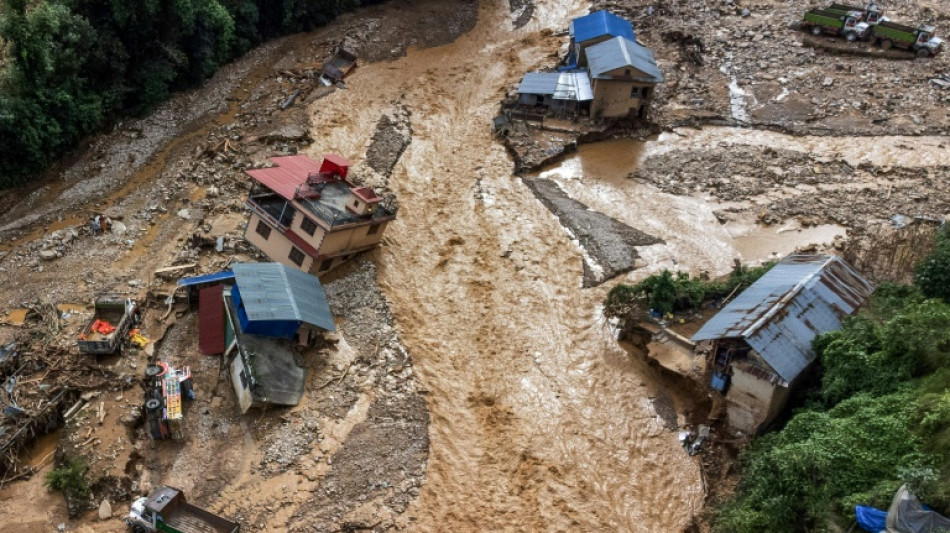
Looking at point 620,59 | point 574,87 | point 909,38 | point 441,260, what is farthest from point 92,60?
point 909,38

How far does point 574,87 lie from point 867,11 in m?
20.8

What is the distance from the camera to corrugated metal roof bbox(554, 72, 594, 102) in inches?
1494

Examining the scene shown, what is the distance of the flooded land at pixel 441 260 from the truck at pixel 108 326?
0.56 metres

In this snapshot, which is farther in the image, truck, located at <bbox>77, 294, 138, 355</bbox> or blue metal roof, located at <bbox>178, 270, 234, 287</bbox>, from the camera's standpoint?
blue metal roof, located at <bbox>178, 270, 234, 287</bbox>

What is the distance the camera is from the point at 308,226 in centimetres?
2608

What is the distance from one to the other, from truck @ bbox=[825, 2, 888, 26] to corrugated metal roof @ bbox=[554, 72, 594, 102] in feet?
60.6

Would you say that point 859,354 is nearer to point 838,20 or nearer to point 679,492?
point 679,492

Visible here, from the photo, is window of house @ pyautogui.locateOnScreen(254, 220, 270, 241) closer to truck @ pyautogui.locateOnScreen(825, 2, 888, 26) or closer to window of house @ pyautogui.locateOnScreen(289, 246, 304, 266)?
window of house @ pyautogui.locateOnScreen(289, 246, 304, 266)

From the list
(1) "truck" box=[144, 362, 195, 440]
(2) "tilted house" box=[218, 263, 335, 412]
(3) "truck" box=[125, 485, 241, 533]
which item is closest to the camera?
(3) "truck" box=[125, 485, 241, 533]

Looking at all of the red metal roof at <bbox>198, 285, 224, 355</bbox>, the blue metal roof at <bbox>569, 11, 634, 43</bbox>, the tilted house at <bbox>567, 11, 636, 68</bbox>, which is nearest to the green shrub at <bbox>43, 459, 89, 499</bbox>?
the red metal roof at <bbox>198, 285, 224, 355</bbox>

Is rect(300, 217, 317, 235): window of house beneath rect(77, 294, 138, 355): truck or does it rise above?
above

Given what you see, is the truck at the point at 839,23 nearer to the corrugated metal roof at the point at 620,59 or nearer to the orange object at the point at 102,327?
the corrugated metal roof at the point at 620,59

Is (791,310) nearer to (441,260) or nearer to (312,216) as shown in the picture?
(441,260)

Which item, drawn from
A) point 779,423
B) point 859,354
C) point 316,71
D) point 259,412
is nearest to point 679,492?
point 779,423
